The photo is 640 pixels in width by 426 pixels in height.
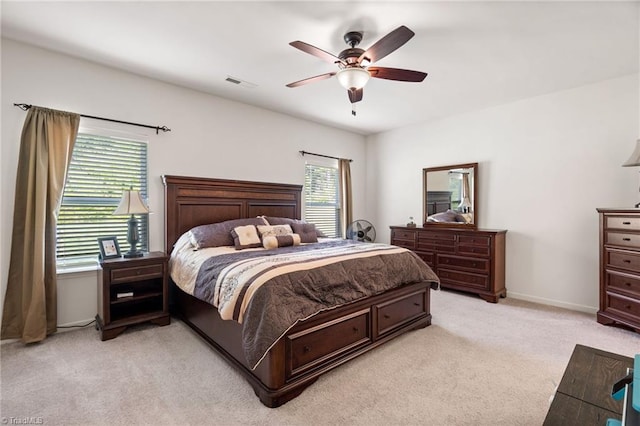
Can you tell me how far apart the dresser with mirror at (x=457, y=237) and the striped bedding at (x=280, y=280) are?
4.55 ft

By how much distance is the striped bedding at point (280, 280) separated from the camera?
6.09 feet

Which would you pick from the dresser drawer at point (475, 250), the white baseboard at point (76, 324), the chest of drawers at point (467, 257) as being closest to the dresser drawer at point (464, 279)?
the chest of drawers at point (467, 257)

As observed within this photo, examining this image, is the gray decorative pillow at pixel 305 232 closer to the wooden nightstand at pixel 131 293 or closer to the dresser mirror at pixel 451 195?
the wooden nightstand at pixel 131 293

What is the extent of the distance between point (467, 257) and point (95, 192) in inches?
180

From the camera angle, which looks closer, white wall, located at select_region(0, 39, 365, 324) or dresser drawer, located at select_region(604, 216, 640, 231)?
white wall, located at select_region(0, 39, 365, 324)

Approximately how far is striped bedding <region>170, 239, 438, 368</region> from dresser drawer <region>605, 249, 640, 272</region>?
5.91 feet

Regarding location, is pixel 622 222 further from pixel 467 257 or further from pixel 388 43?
pixel 388 43

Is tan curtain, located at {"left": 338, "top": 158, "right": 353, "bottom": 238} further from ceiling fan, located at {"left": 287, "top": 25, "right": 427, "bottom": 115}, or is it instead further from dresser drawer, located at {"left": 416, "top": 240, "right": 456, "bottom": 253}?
ceiling fan, located at {"left": 287, "top": 25, "right": 427, "bottom": 115}

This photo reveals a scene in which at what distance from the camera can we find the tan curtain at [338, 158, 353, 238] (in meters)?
5.40

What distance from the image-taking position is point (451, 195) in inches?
183

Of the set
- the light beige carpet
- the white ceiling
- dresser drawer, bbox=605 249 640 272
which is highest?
the white ceiling

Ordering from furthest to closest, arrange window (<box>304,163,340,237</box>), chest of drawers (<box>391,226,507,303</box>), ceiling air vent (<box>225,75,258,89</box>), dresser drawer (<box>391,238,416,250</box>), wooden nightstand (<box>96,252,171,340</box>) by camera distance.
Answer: window (<box>304,163,340,237</box>), dresser drawer (<box>391,238,416,250</box>), chest of drawers (<box>391,226,507,303</box>), ceiling air vent (<box>225,75,258,89</box>), wooden nightstand (<box>96,252,171,340</box>)

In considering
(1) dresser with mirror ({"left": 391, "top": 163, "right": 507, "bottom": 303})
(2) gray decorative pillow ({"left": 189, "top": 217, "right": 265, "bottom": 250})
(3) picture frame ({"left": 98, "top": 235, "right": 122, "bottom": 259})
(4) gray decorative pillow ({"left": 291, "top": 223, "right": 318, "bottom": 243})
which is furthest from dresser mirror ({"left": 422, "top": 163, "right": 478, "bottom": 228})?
(3) picture frame ({"left": 98, "top": 235, "right": 122, "bottom": 259})

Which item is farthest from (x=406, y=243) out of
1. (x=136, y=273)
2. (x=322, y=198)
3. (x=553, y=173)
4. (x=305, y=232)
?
(x=136, y=273)
